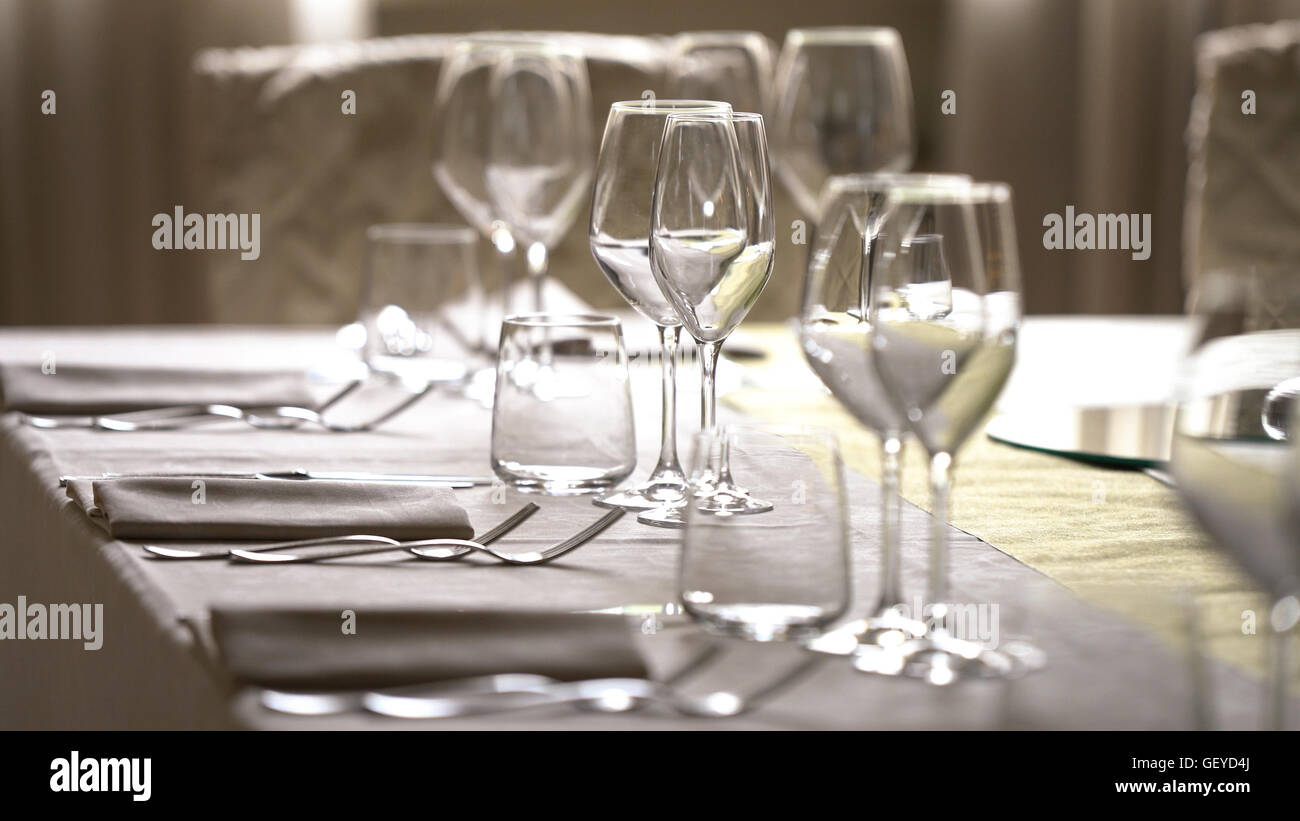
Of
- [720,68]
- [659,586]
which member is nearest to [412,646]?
[659,586]

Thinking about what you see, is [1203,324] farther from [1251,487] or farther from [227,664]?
[227,664]

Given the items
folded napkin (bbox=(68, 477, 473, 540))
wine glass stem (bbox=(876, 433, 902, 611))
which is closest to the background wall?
folded napkin (bbox=(68, 477, 473, 540))

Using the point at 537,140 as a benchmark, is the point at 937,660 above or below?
below

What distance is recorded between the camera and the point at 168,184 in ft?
12.4

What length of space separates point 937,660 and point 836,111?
37.7 inches

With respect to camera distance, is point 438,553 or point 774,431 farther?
point 438,553

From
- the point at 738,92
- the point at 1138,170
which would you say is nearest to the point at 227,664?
the point at 738,92

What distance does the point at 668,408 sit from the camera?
95 centimetres

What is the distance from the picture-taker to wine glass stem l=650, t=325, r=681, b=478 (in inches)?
36.8

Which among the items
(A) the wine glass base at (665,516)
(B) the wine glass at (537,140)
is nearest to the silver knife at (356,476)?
(A) the wine glass base at (665,516)

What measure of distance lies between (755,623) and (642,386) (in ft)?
2.62

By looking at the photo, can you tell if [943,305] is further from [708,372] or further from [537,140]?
[537,140]

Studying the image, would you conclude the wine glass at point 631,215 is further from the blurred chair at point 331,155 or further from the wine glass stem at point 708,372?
the blurred chair at point 331,155

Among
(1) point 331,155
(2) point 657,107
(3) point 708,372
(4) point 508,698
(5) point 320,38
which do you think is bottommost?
(4) point 508,698
